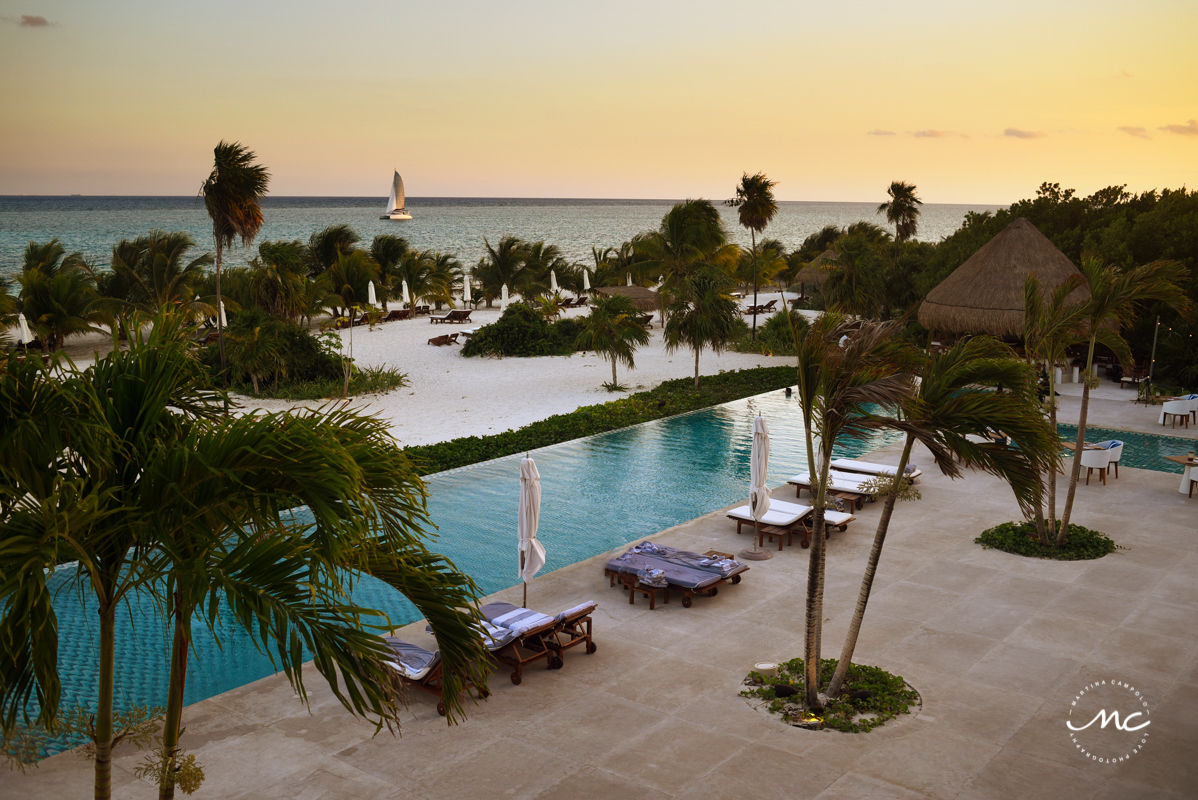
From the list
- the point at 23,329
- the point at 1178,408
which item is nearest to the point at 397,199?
the point at 23,329

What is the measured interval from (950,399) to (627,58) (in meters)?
36.7

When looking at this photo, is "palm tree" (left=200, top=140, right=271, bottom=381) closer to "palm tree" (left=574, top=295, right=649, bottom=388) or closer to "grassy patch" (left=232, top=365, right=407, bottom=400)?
"grassy patch" (left=232, top=365, right=407, bottom=400)

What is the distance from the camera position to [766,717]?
21.6ft

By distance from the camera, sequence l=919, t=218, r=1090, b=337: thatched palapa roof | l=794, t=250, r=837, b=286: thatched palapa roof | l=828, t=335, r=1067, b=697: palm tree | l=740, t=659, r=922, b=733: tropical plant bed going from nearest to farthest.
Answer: l=828, t=335, r=1067, b=697: palm tree < l=740, t=659, r=922, b=733: tropical plant bed < l=919, t=218, r=1090, b=337: thatched palapa roof < l=794, t=250, r=837, b=286: thatched palapa roof

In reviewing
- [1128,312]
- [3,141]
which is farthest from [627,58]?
[3,141]

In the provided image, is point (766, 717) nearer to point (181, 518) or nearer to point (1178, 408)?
point (181, 518)

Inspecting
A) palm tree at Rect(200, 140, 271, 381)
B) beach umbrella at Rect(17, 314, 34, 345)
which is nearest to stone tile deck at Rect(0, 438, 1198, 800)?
palm tree at Rect(200, 140, 271, 381)

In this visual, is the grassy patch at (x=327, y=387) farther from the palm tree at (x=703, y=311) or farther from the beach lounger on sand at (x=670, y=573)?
the beach lounger on sand at (x=670, y=573)

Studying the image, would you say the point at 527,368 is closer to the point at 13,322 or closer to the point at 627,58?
the point at 13,322

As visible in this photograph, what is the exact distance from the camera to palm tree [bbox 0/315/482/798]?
305cm

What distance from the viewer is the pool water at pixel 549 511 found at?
25.7 ft

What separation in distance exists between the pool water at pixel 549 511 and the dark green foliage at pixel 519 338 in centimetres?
743

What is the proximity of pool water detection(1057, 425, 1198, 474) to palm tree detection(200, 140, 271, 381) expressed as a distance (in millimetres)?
15737

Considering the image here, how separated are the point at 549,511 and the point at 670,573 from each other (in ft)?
12.0
